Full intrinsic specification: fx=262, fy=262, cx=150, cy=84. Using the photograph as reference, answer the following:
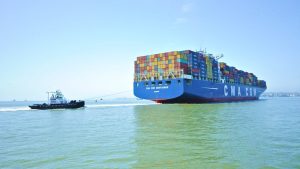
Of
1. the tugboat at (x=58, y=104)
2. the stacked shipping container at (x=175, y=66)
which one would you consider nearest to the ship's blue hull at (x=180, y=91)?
the stacked shipping container at (x=175, y=66)

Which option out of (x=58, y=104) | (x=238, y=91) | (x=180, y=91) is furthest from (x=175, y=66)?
(x=238, y=91)

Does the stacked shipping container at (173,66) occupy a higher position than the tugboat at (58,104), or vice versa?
the stacked shipping container at (173,66)

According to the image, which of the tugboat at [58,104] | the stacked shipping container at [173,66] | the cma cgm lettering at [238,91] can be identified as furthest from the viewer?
the cma cgm lettering at [238,91]

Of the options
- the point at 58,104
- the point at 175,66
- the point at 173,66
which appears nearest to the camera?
the point at 58,104

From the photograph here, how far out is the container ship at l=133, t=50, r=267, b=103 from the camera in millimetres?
50469

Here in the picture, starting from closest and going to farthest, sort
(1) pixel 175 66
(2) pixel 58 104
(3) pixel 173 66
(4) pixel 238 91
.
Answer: (2) pixel 58 104 → (1) pixel 175 66 → (3) pixel 173 66 → (4) pixel 238 91

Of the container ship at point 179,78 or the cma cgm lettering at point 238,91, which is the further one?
the cma cgm lettering at point 238,91

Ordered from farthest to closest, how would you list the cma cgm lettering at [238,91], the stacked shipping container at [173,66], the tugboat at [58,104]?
the cma cgm lettering at [238,91] → the stacked shipping container at [173,66] → the tugboat at [58,104]

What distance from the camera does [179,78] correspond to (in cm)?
4956

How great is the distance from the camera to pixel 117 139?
1324 centimetres

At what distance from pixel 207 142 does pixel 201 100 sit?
142 feet

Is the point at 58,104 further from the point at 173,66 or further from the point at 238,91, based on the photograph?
the point at 238,91

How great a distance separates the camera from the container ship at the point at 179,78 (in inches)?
1987

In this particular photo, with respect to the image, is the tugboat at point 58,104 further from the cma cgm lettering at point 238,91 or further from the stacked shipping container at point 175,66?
the cma cgm lettering at point 238,91
